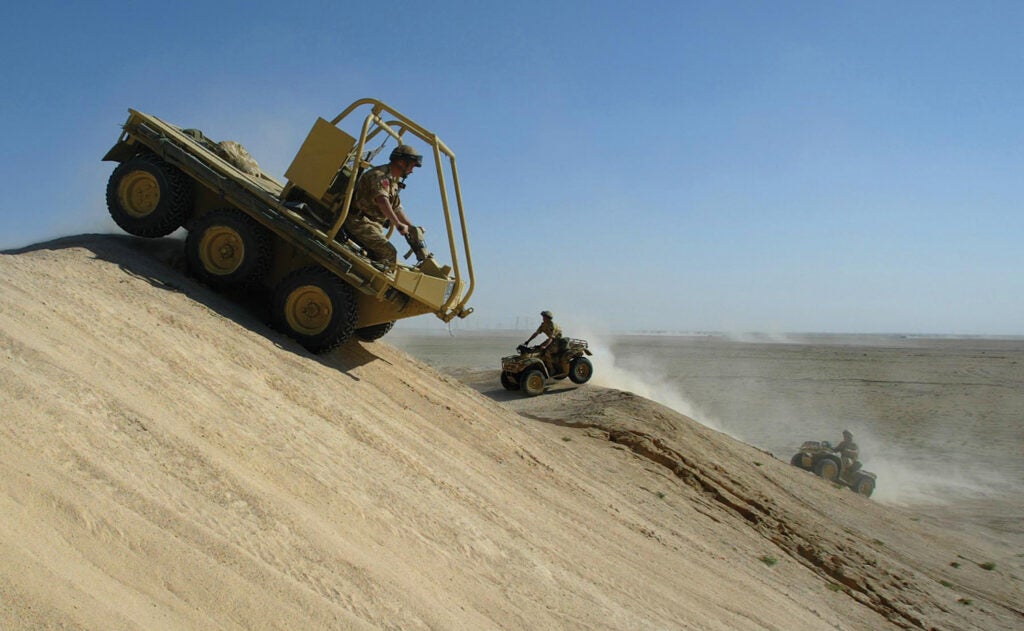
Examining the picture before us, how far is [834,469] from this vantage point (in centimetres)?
1788

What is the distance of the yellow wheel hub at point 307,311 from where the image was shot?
814 centimetres

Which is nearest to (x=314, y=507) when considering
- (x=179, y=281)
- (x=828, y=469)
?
(x=179, y=281)

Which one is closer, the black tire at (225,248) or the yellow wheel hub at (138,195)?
the black tire at (225,248)

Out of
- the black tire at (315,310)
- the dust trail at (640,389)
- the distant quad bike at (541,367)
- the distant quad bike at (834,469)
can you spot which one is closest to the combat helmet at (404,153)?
the black tire at (315,310)

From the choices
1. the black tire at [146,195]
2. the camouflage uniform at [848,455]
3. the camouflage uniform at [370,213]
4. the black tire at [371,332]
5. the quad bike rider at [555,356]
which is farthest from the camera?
the quad bike rider at [555,356]

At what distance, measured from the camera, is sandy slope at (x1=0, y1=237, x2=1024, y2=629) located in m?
3.34

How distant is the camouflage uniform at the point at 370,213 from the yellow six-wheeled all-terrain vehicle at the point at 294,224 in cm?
18

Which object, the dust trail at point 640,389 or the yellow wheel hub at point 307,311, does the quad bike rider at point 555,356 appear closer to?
the dust trail at point 640,389

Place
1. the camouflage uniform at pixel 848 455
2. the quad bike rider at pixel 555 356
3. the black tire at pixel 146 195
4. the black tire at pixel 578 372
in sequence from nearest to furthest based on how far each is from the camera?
1. the black tire at pixel 146 195
2. the camouflage uniform at pixel 848 455
3. the quad bike rider at pixel 555 356
4. the black tire at pixel 578 372

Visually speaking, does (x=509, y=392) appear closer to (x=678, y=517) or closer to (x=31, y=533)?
(x=678, y=517)

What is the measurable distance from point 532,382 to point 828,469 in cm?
755

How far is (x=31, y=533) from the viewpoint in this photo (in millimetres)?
3070

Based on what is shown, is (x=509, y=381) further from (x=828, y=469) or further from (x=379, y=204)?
(x=379, y=204)

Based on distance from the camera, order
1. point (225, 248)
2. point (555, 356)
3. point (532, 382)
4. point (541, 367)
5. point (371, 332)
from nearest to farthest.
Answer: point (225, 248)
point (371, 332)
point (532, 382)
point (541, 367)
point (555, 356)
